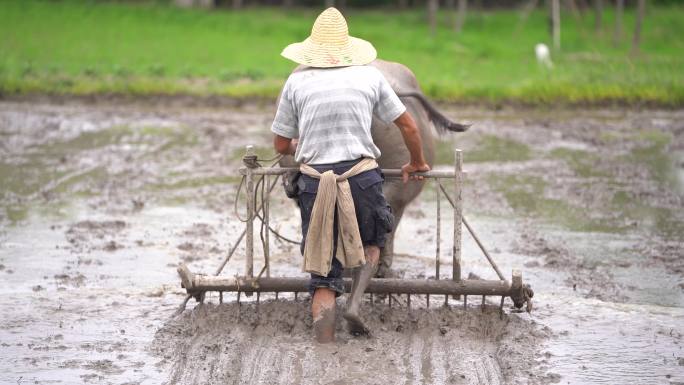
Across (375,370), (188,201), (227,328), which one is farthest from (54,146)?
(375,370)

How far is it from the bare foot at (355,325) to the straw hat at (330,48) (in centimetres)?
138

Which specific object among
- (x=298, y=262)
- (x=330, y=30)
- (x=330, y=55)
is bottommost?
(x=298, y=262)

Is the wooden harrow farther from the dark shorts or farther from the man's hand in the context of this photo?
the dark shorts

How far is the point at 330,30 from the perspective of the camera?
589 centimetres

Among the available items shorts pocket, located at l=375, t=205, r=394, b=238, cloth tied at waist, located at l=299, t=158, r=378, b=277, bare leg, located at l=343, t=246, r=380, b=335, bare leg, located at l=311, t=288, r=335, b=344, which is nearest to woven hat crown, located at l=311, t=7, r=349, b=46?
A: cloth tied at waist, located at l=299, t=158, r=378, b=277

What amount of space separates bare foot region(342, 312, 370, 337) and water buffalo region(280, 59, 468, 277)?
1206mm

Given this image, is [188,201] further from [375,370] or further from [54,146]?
[375,370]

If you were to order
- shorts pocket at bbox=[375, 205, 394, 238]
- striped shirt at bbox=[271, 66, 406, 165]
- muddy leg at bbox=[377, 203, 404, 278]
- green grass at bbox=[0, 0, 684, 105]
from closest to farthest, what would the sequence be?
striped shirt at bbox=[271, 66, 406, 165] < shorts pocket at bbox=[375, 205, 394, 238] < muddy leg at bbox=[377, 203, 404, 278] < green grass at bbox=[0, 0, 684, 105]

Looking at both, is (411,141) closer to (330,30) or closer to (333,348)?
(330,30)

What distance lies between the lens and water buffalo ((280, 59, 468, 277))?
669 cm

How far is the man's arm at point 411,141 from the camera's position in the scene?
5848mm

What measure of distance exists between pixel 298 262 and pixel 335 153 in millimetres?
2234

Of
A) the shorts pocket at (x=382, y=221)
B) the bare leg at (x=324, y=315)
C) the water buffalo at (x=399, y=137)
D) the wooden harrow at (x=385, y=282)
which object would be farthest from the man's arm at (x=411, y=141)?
the bare leg at (x=324, y=315)

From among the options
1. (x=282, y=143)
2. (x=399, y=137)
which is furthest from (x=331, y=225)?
(x=399, y=137)
